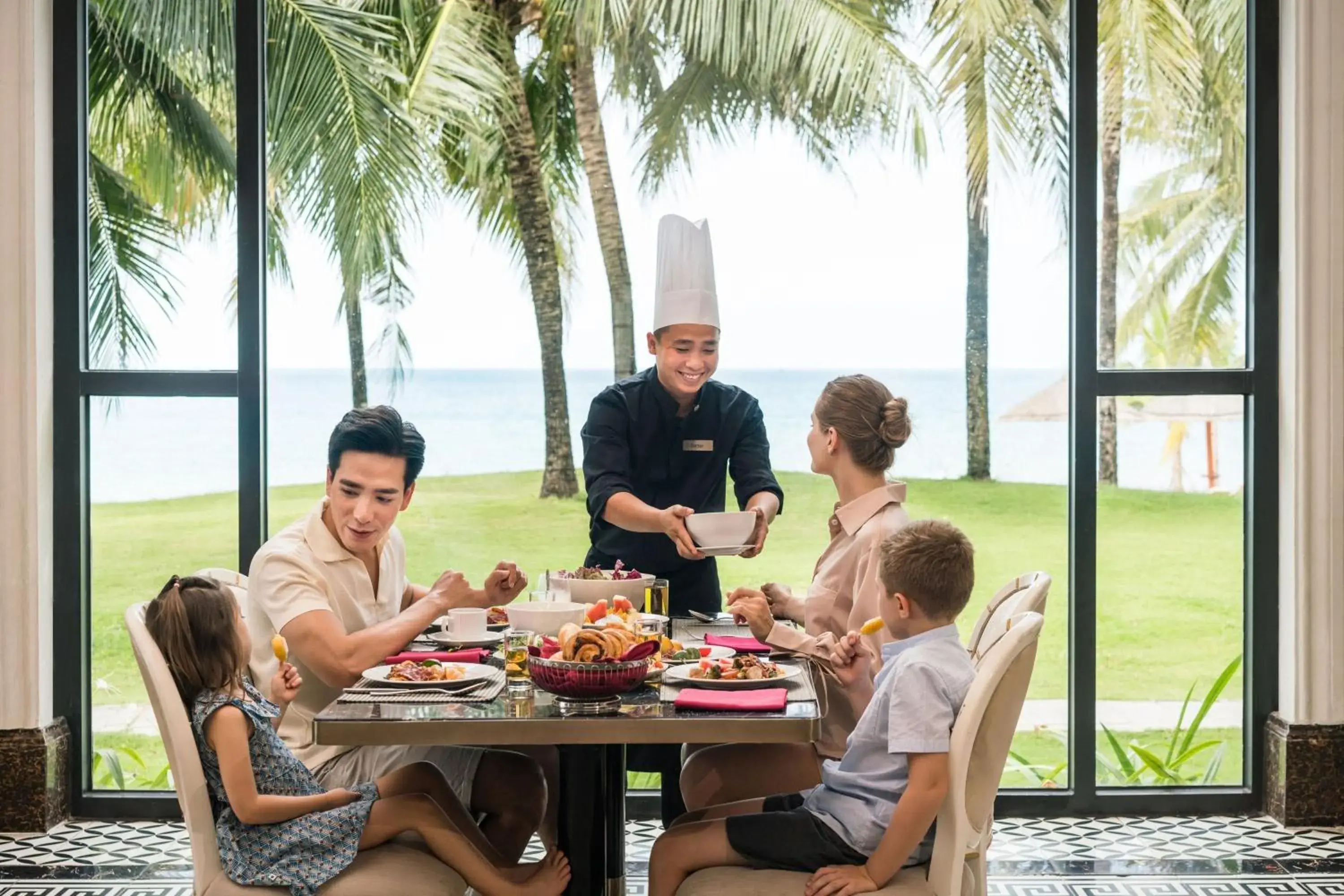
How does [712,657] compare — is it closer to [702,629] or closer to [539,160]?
[702,629]

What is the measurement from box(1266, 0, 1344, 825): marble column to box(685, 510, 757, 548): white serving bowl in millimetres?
1801

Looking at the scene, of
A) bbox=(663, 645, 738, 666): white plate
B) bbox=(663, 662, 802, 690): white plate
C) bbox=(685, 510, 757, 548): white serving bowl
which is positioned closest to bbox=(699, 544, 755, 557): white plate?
bbox=(685, 510, 757, 548): white serving bowl

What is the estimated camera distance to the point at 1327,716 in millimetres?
3432

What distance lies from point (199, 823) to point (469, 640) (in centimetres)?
65

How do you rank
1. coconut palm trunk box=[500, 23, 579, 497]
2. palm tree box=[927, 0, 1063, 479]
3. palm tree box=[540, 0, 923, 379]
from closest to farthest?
palm tree box=[927, 0, 1063, 479]
palm tree box=[540, 0, 923, 379]
coconut palm trunk box=[500, 23, 579, 497]

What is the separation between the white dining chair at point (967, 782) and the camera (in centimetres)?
177

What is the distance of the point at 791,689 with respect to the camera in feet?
6.38

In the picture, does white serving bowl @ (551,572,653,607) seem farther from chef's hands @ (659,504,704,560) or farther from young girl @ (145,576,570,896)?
young girl @ (145,576,570,896)

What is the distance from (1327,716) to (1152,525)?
77cm

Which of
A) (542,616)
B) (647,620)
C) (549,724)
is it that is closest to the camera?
(549,724)

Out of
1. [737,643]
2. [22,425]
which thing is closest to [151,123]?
[22,425]

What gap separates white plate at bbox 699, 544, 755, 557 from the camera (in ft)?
8.41

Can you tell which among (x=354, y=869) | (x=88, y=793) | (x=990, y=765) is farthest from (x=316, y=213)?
(x=990, y=765)

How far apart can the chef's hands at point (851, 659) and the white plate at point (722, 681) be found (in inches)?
4.4
